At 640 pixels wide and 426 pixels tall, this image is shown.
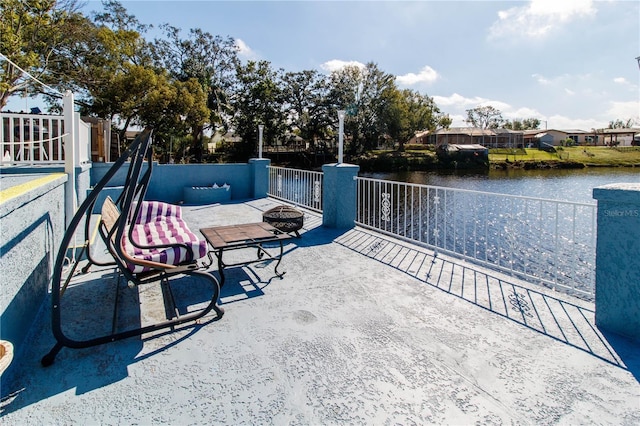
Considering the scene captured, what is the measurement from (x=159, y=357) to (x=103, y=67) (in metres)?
19.3

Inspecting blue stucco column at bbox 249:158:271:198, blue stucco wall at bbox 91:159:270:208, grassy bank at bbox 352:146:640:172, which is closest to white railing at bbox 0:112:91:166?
blue stucco wall at bbox 91:159:270:208

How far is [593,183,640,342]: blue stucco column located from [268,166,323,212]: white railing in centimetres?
467

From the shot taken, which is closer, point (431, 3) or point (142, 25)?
point (431, 3)

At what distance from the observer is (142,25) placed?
73.9 ft

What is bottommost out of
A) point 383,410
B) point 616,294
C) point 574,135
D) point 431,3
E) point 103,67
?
point 383,410

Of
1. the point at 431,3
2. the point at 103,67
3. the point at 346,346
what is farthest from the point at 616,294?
the point at 103,67

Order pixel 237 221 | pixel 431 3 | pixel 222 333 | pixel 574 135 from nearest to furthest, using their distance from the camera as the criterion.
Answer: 1. pixel 222 333
2. pixel 237 221
3. pixel 431 3
4. pixel 574 135

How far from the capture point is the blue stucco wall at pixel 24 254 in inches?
76.1

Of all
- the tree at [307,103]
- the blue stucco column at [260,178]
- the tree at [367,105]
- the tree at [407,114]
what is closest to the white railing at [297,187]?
the blue stucco column at [260,178]

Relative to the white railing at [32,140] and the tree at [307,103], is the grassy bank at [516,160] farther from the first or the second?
the white railing at [32,140]

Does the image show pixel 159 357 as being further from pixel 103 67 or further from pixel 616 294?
pixel 103 67

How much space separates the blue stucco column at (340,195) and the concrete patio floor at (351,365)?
244 cm

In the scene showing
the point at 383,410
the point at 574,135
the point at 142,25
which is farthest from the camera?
the point at 574,135

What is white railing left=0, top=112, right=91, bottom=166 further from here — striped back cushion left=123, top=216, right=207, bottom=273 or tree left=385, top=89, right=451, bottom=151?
tree left=385, top=89, right=451, bottom=151
